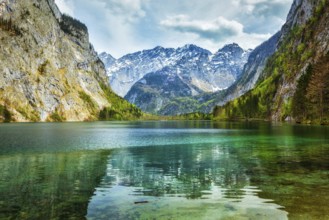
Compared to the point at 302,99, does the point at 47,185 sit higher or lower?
lower

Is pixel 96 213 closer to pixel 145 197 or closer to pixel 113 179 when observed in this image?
pixel 145 197

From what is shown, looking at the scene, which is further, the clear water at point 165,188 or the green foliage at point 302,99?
the green foliage at point 302,99

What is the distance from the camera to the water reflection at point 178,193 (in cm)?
1839

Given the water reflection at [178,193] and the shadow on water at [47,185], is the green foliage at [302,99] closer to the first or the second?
the water reflection at [178,193]

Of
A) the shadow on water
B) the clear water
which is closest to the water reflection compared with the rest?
the clear water

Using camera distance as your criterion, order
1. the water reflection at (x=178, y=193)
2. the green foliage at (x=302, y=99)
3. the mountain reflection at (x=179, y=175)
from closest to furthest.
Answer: the water reflection at (x=178, y=193)
the mountain reflection at (x=179, y=175)
the green foliage at (x=302, y=99)

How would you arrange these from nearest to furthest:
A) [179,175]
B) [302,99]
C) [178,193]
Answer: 1. [178,193]
2. [179,175]
3. [302,99]

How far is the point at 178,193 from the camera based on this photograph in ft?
76.7

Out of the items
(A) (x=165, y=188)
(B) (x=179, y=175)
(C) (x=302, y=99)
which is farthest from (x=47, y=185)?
(C) (x=302, y=99)

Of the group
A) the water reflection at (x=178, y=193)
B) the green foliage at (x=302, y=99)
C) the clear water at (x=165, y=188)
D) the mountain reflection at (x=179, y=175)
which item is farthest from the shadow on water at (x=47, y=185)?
the green foliage at (x=302, y=99)

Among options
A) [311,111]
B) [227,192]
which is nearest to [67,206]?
[227,192]

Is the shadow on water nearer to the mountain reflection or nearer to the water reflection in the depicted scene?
the water reflection

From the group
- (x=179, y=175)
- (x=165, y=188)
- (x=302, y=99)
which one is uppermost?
(x=302, y=99)

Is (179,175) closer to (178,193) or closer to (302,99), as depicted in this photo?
(178,193)
